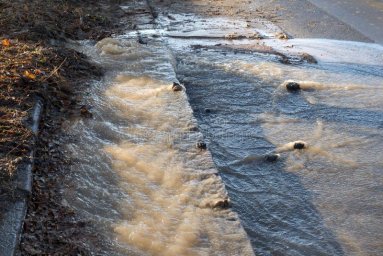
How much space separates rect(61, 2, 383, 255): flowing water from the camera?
357cm

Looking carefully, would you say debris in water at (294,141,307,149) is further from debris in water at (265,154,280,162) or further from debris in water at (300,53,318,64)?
debris in water at (300,53,318,64)

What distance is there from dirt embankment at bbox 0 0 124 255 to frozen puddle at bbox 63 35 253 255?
196 mm

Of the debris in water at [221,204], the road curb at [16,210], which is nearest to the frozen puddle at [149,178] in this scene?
the debris in water at [221,204]

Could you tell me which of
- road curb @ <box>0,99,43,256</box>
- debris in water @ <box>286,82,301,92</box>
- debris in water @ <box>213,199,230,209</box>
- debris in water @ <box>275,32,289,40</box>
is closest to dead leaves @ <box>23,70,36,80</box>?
road curb @ <box>0,99,43,256</box>

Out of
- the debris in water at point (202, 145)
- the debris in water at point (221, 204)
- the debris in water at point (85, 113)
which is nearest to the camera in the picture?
the debris in water at point (221, 204)

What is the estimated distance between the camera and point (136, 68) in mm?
6500

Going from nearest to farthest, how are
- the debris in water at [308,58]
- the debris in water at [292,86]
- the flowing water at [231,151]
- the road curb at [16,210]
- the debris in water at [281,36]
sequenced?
the road curb at [16,210] < the flowing water at [231,151] < the debris in water at [292,86] < the debris in water at [308,58] < the debris in water at [281,36]

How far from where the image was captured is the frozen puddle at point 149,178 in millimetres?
3426

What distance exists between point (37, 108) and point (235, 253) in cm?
274

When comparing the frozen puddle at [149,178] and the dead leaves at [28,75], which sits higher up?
the dead leaves at [28,75]

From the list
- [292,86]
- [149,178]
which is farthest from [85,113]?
[292,86]

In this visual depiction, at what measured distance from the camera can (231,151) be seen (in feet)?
15.5

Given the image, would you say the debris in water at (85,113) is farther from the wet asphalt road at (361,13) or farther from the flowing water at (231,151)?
the wet asphalt road at (361,13)

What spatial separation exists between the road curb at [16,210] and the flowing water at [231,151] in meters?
0.38
